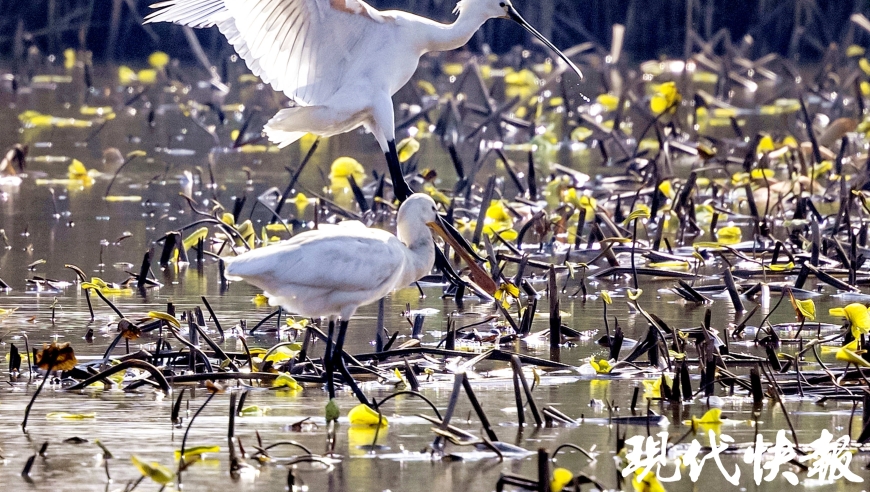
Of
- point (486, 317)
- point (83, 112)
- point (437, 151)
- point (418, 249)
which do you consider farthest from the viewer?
point (83, 112)

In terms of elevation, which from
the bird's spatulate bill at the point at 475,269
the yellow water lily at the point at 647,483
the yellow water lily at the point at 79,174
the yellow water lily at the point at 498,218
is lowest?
the yellow water lily at the point at 647,483

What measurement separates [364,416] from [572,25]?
19.4 metres

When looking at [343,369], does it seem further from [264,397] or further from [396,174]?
[396,174]

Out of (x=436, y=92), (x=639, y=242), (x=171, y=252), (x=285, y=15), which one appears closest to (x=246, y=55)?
(x=285, y=15)

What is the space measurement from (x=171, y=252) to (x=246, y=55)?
1125mm

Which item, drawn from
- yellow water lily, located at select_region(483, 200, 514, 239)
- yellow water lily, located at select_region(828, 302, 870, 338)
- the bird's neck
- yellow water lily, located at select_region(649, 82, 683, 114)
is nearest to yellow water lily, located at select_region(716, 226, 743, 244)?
yellow water lily, located at select_region(483, 200, 514, 239)

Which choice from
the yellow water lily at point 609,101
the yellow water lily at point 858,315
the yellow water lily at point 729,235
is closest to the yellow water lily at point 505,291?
the yellow water lily at point 858,315

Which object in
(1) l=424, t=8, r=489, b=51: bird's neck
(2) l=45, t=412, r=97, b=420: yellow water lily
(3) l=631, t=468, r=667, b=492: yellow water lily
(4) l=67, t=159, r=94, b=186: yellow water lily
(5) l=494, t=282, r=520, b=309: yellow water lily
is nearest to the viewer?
(3) l=631, t=468, r=667, b=492: yellow water lily

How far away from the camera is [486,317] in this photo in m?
6.66

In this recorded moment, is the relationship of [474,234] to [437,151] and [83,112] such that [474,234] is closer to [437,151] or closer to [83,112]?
[437,151]

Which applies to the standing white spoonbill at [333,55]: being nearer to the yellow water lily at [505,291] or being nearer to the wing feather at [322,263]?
the yellow water lily at [505,291]

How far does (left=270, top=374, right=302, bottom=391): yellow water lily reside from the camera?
5293 mm

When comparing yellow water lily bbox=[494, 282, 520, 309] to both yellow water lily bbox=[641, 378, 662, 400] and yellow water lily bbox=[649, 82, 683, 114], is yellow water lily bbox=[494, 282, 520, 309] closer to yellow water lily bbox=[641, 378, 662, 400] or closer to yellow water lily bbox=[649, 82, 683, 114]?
yellow water lily bbox=[641, 378, 662, 400]

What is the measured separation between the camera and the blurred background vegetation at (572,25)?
23828 mm
